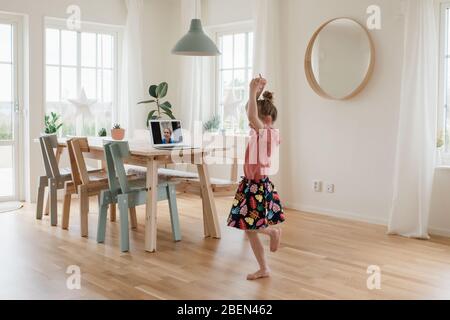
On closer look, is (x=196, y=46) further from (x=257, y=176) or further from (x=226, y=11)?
(x=226, y=11)

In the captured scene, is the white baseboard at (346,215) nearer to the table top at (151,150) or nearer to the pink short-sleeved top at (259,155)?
the table top at (151,150)

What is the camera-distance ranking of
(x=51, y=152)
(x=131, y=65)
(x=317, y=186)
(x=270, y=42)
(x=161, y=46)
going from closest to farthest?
(x=51, y=152) → (x=317, y=186) → (x=270, y=42) → (x=131, y=65) → (x=161, y=46)

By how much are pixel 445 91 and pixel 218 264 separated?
8.00 feet

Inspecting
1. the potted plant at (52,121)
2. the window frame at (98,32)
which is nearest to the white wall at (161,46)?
the window frame at (98,32)

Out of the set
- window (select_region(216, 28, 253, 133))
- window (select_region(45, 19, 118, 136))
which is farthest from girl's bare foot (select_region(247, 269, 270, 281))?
window (select_region(45, 19, 118, 136))

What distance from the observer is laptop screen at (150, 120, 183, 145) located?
470 centimetres

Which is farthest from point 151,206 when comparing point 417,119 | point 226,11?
point 226,11

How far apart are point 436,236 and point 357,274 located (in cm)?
141

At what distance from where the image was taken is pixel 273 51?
5883mm

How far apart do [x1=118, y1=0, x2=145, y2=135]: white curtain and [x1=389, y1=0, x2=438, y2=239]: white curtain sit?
3187 millimetres

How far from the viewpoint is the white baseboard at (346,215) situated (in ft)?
15.9

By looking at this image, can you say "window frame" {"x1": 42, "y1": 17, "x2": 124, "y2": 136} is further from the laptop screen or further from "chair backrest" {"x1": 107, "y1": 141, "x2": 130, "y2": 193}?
"chair backrest" {"x1": 107, "y1": 141, "x2": 130, "y2": 193}

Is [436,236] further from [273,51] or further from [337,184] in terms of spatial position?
[273,51]

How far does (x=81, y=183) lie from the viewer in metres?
4.92
